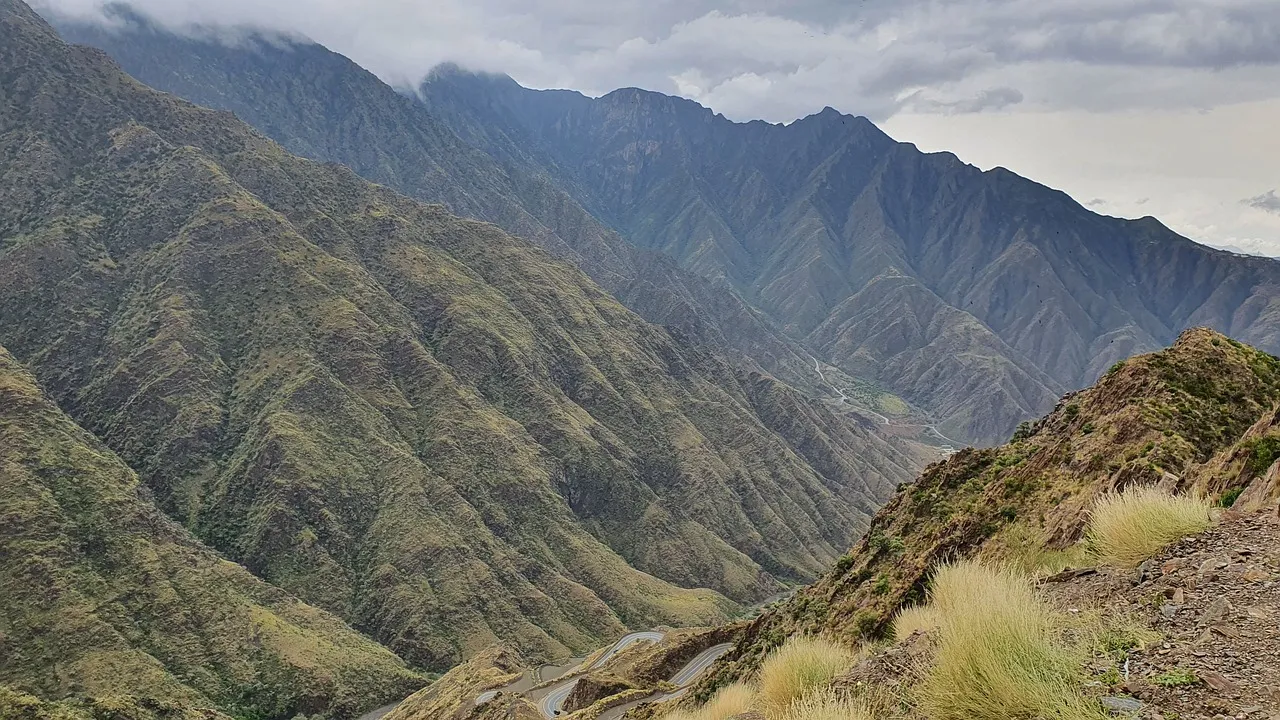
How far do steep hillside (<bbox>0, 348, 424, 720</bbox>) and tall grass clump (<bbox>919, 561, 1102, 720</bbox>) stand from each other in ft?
332

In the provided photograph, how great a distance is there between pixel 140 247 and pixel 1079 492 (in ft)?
698

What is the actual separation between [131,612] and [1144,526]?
12560 cm

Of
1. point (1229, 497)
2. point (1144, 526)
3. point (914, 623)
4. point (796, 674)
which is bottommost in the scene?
point (796, 674)

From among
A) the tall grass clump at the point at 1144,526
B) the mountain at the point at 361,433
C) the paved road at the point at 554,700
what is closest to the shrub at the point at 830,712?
the tall grass clump at the point at 1144,526

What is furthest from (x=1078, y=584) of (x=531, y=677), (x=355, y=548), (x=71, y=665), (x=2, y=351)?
(x=2, y=351)

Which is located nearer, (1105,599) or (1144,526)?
(1105,599)

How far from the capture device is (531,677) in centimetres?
9156

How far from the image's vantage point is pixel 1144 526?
9.59 m

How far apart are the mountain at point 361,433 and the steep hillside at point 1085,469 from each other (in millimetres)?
107053

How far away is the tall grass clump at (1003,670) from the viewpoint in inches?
231

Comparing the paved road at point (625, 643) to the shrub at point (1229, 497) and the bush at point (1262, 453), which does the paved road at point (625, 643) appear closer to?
the bush at point (1262, 453)

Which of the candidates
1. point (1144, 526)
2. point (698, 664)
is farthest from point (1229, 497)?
point (698, 664)

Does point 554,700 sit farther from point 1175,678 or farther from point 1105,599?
point 1175,678

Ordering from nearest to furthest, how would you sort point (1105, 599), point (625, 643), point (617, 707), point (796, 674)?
point (1105, 599), point (796, 674), point (617, 707), point (625, 643)
